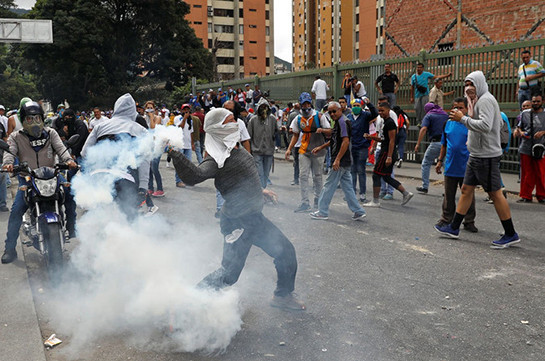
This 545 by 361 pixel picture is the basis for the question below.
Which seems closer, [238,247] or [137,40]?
[238,247]

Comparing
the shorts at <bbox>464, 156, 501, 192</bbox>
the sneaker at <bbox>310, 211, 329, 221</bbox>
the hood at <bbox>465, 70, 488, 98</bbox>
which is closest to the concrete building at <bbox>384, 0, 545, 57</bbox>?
the sneaker at <bbox>310, 211, 329, 221</bbox>

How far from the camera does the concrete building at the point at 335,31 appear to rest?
260ft

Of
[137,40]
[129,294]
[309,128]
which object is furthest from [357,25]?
[129,294]

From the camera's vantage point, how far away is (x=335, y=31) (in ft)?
292

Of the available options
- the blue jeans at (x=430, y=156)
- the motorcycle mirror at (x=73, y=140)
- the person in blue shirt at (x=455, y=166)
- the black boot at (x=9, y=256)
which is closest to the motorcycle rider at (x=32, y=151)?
the black boot at (x=9, y=256)

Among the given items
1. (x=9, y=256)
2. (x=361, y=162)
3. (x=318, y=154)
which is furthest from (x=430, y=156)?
(x=9, y=256)

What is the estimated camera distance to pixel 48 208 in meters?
5.53

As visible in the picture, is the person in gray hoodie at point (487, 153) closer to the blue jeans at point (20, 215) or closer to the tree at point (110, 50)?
the blue jeans at point (20, 215)

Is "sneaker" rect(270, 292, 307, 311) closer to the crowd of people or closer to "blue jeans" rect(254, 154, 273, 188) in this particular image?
the crowd of people

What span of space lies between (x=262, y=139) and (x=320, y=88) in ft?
29.3

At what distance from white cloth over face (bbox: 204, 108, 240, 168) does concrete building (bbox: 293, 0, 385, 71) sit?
6752cm

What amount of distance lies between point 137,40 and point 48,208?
39427 millimetres

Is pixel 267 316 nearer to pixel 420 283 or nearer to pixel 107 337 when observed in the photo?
pixel 107 337

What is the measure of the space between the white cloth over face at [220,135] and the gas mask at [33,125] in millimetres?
2771
